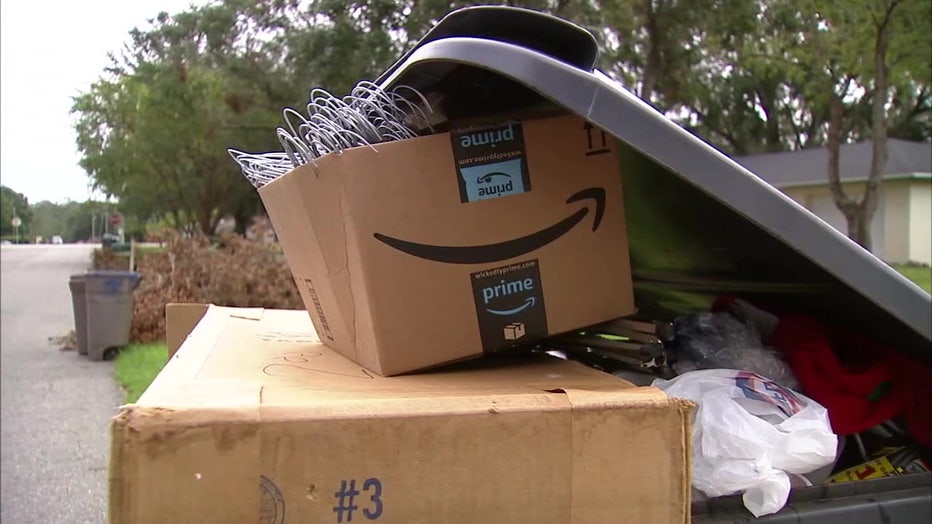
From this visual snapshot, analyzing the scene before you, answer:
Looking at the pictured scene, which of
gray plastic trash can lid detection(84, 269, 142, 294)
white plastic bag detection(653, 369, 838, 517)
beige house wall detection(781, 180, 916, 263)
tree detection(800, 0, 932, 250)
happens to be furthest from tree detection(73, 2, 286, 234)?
beige house wall detection(781, 180, 916, 263)

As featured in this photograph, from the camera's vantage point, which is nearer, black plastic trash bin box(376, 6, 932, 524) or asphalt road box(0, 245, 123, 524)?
black plastic trash bin box(376, 6, 932, 524)

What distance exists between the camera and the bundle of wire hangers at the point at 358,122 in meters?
1.80

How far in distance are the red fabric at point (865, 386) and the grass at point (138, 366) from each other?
192 inches

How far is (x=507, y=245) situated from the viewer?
1.79m

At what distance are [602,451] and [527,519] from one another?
0.18 m

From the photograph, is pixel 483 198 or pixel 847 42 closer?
pixel 483 198

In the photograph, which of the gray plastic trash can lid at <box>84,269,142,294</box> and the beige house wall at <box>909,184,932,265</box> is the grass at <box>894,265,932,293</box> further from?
the gray plastic trash can lid at <box>84,269,142,294</box>

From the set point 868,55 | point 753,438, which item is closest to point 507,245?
point 753,438

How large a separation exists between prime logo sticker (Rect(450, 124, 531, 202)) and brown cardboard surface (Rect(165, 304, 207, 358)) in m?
1.83

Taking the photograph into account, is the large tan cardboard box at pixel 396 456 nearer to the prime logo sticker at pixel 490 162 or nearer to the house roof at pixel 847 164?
the prime logo sticker at pixel 490 162

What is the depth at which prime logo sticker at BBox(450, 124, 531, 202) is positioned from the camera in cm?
174

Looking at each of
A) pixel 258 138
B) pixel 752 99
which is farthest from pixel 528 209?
pixel 752 99

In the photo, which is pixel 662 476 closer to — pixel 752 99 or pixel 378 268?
pixel 378 268

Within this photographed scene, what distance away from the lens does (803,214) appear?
4.51ft
